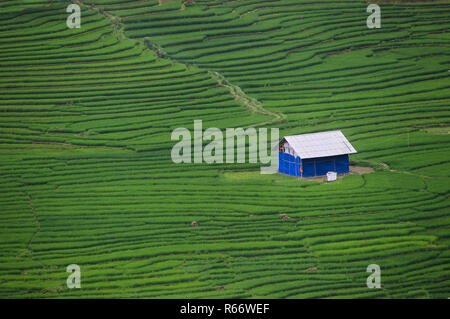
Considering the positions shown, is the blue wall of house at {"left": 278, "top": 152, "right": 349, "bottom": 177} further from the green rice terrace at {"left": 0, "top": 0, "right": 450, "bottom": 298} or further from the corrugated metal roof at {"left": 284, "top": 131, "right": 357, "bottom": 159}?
the green rice terrace at {"left": 0, "top": 0, "right": 450, "bottom": 298}

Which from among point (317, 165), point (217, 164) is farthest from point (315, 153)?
point (217, 164)

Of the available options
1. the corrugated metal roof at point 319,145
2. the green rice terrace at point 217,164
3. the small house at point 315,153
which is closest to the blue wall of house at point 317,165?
the small house at point 315,153

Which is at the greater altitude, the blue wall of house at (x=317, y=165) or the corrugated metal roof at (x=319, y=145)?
the corrugated metal roof at (x=319, y=145)

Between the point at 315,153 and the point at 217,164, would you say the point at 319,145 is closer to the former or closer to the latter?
the point at 315,153

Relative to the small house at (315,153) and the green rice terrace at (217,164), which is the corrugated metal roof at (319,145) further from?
the green rice terrace at (217,164)

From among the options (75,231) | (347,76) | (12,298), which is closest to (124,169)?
(75,231)

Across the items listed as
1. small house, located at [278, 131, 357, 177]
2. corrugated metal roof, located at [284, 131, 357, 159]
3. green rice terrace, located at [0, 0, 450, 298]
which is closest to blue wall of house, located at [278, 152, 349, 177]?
small house, located at [278, 131, 357, 177]
